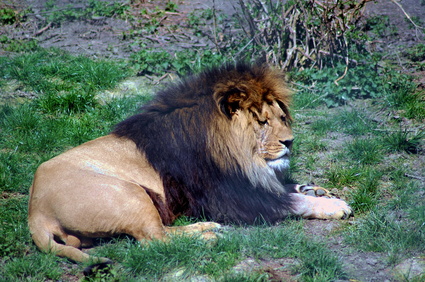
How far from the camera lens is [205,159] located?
3.78 meters

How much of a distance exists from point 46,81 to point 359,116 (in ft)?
13.3

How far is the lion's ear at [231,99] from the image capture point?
3660 millimetres

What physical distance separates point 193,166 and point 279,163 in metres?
0.68

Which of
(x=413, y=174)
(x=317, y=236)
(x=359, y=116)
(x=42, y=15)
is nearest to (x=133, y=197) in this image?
(x=317, y=236)

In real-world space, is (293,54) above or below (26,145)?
above

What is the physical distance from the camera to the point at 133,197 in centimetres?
349

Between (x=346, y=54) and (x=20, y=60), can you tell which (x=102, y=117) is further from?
(x=346, y=54)

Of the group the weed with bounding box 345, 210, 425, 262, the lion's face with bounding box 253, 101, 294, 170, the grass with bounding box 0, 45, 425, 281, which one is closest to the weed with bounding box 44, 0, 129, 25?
the grass with bounding box 0, 45, 425, 281

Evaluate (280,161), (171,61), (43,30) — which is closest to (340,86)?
(171,61)

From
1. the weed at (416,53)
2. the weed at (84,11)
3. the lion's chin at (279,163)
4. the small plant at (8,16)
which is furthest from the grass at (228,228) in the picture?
the weed at (84,11)

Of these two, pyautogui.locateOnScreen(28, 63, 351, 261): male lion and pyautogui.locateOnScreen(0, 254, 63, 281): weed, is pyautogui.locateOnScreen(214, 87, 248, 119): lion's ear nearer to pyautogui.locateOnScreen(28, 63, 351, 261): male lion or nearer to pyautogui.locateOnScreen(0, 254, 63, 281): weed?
pyautogui.locateOnScreen(28, 63, 351, 261): male lion

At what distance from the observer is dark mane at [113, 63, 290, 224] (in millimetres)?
3748

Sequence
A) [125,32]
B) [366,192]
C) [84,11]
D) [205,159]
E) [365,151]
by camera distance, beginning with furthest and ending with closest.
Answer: [84,11]
[125,32]
[365,151]
[366,192]
[205,159]

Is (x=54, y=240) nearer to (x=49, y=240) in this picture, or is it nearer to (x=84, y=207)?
(x=49, y=240)
